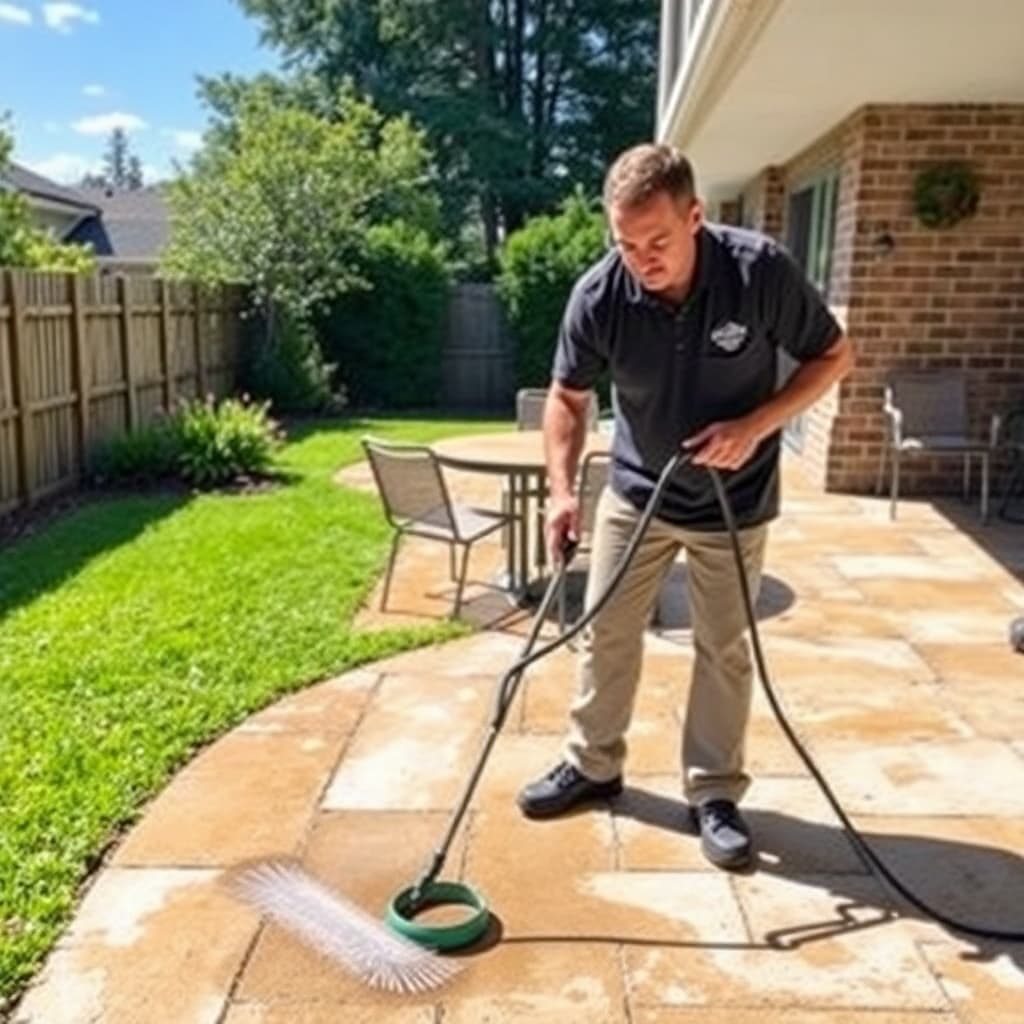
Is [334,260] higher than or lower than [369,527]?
higher

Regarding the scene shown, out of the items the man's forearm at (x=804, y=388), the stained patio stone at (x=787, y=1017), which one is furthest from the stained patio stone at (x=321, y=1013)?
the man's forearm at (x=804, y=388)

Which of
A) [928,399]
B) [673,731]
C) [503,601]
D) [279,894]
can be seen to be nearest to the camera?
[279,894]

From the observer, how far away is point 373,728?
3.84m

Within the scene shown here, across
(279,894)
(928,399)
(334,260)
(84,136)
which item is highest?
(84,136)

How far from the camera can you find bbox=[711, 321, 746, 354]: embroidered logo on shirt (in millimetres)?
2695

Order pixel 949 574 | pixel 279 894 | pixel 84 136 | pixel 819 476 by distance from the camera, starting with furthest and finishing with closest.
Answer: pixel 84 136, pixel 819 476, pixel 949 574, pixel 279 894

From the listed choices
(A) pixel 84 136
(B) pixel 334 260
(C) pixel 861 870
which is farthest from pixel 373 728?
(A) pixel 84 136

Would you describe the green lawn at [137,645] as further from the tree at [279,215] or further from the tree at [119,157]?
the tree at [119,157]

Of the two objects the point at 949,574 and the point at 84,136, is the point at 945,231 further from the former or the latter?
the point at 84,136

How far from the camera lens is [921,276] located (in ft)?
25.2

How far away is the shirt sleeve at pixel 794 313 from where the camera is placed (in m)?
2.70

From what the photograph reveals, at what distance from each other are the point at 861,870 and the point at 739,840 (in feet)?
1.01

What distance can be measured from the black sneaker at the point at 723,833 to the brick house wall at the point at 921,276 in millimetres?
5237

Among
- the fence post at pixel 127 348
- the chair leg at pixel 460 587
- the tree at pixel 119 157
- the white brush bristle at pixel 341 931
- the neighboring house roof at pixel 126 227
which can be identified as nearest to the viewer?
the white brush bristle at pixel 341 931
